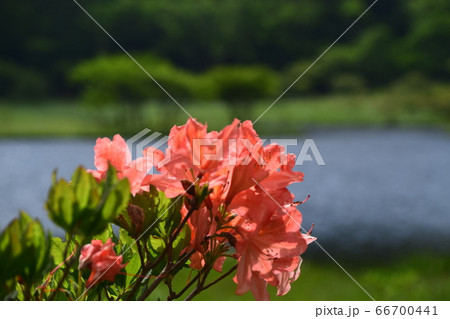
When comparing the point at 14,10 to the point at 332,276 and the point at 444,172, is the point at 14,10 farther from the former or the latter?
the point at 332,276

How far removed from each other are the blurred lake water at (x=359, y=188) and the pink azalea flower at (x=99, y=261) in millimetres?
3133

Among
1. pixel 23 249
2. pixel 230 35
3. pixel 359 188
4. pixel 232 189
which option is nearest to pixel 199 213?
pixel 232 189

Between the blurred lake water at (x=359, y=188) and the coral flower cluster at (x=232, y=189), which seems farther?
the blurred lake water at (x=359, y=188)

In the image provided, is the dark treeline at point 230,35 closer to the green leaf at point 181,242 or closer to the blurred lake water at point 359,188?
the blurred lake water at point 359,188

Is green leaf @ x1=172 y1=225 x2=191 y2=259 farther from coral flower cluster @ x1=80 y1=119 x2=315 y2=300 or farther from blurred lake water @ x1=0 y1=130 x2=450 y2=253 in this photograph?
blurred lake water @ x1=0 y1=130 x2=450 y2=253

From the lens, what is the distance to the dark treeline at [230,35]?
18484mm

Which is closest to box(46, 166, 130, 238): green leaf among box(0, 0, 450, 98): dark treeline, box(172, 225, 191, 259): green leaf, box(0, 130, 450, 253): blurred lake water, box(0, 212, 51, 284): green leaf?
box(0, 212, 51, 284): green leaf

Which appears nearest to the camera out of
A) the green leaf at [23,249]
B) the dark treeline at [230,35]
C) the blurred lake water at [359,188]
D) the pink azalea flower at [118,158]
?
the green leaf at [23,249]

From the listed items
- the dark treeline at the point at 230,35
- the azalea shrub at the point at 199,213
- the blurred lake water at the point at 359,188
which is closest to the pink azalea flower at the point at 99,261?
the azalea shrub at the point at 199,213

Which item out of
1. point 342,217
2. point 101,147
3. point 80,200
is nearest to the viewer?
point 80,200

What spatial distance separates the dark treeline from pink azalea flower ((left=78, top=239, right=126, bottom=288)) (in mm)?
18092

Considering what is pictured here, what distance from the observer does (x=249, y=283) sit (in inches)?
18.2

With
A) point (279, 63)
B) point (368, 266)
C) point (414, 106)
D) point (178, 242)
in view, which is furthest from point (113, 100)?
point (178, 242)

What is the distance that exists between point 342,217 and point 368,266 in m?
2.46
